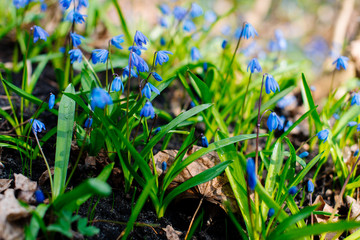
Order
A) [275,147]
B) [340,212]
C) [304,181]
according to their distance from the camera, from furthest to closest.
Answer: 1. [304,181]
2. [340,212]
3. [275,147]

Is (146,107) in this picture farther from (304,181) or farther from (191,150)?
(304,181)

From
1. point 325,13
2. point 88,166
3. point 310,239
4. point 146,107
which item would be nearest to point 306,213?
point 310,239

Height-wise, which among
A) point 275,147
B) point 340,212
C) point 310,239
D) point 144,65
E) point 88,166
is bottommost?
point 340,212

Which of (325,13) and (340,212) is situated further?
(325,13)

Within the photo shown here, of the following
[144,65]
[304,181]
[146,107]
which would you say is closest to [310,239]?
[304,181]

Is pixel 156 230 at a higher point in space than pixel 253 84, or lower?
lower

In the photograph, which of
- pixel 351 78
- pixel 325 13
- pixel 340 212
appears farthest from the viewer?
pixel 325 13
